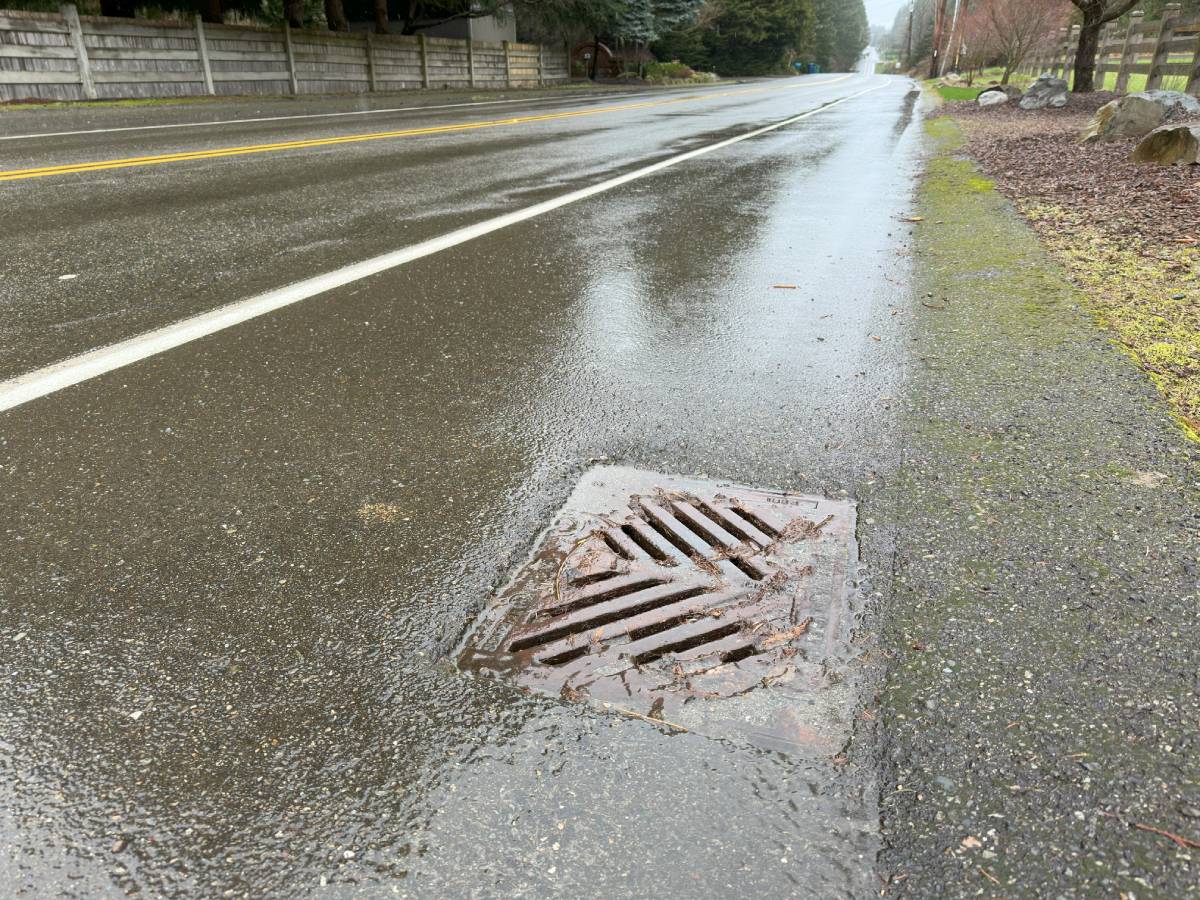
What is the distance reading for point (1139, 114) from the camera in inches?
407

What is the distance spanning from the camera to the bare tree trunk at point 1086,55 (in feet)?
59.1

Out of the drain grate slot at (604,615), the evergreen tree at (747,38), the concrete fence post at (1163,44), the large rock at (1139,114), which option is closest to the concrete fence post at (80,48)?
the large rock at (1139,114)

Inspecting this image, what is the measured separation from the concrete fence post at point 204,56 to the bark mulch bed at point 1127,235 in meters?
18.2

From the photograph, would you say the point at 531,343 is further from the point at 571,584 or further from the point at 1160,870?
the point at 1160,870

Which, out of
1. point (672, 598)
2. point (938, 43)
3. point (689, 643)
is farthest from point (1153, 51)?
point (938, 43)

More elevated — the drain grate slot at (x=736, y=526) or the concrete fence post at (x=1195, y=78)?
the concrete fence post at (x=1195, y=78)

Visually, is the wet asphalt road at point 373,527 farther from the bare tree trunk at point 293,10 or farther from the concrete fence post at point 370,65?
the bare tree trunk at point 293,10

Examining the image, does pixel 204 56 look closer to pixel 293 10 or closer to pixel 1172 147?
pixel 293 10

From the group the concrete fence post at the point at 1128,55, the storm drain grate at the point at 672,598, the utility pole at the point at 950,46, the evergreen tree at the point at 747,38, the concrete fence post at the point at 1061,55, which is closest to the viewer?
the storm drain grate at the point at 672,598

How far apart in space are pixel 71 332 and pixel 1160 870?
A: 4140 mm

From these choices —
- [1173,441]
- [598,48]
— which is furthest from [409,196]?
[598,48]

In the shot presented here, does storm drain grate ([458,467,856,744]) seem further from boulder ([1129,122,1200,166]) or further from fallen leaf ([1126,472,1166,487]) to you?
boulder ([1129,122,1200,166])

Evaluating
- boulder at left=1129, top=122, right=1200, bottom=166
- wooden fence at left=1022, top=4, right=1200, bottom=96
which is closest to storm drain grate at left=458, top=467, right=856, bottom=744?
boulder at left=1129, top=122, right=1200, bottom=166

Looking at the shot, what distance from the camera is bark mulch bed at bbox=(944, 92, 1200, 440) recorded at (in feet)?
10.7
